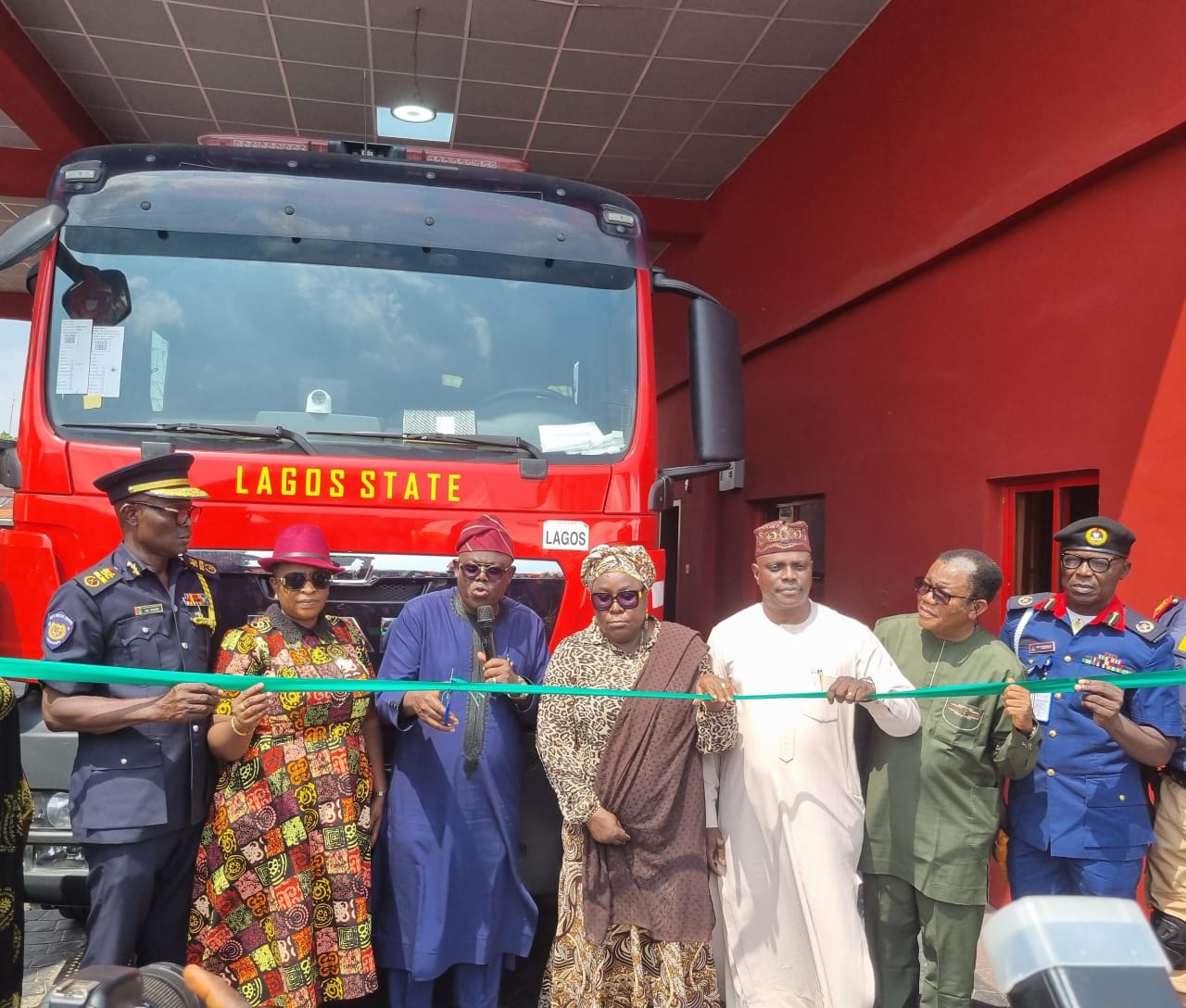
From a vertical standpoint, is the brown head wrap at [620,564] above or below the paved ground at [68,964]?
above

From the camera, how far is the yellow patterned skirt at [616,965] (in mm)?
2855

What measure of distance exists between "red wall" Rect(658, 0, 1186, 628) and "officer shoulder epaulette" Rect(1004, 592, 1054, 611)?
81cm

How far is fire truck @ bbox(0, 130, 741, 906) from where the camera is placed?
3.48 metres

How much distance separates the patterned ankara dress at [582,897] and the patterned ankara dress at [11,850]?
1438 millimetres

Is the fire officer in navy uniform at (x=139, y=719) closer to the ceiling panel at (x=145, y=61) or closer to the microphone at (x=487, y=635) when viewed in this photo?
the microphone at (x=487, y=635)

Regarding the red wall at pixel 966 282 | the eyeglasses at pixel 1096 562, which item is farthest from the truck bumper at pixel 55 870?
the red wall at pixel 966 282

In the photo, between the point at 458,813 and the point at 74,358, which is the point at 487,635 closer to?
the point at 458,813

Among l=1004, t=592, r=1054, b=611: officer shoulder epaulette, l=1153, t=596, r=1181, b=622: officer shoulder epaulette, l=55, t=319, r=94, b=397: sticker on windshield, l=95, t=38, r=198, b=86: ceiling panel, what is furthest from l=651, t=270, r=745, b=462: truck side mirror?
l=95, t=38, r=198, b=86: ceiling panel

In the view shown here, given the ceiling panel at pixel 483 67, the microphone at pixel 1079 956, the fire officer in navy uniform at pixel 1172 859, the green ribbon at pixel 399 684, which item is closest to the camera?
the microphone at pixel 1079 956

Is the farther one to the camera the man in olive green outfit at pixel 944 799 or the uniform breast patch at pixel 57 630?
the man in olive green outfit at pixel 944 799

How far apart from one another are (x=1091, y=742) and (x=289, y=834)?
95.1 inches

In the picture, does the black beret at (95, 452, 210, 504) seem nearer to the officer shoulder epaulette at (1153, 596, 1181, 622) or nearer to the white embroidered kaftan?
the white embroidered kaftan

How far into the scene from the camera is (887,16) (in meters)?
5.91

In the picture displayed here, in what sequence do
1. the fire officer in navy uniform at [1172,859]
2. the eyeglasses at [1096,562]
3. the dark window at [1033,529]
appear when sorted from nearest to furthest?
the eyeglasses at [1096,562] → the fire officer in navy uniform at [1172,859] → the dark window at [1033,529]
